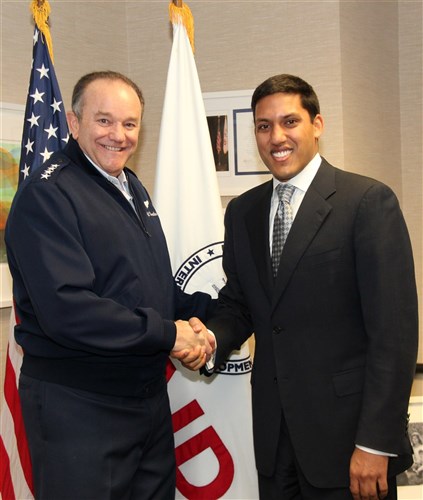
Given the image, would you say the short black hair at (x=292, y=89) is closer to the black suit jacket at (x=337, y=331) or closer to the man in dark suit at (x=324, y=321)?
the man in dark suit at (x=324, y=321)

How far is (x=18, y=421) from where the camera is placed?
2.49 meters

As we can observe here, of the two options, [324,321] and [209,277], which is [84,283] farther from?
[209,277]

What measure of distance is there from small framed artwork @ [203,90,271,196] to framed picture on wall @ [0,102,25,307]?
101 cm

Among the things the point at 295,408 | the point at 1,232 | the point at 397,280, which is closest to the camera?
the point at 397,280

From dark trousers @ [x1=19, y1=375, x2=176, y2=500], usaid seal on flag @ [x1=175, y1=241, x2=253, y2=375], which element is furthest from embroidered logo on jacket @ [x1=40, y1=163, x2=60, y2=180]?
usaid seal on flag @ [x1=175, y1=241, x2=253, y2=375]

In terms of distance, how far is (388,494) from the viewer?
1.84 metres

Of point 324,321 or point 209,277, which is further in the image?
point 209,277

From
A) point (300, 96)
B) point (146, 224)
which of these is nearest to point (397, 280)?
point (300, 96)

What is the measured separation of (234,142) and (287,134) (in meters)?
1.37

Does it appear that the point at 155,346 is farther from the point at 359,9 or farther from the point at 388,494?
the point at 359,9

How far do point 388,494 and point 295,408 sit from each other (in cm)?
38

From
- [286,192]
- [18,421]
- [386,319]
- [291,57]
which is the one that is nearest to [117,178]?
[286,192]

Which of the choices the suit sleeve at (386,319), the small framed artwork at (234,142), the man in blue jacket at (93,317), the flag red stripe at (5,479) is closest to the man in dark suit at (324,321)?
the suit sleeve at (386,319)

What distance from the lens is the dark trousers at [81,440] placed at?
1.79 metres
